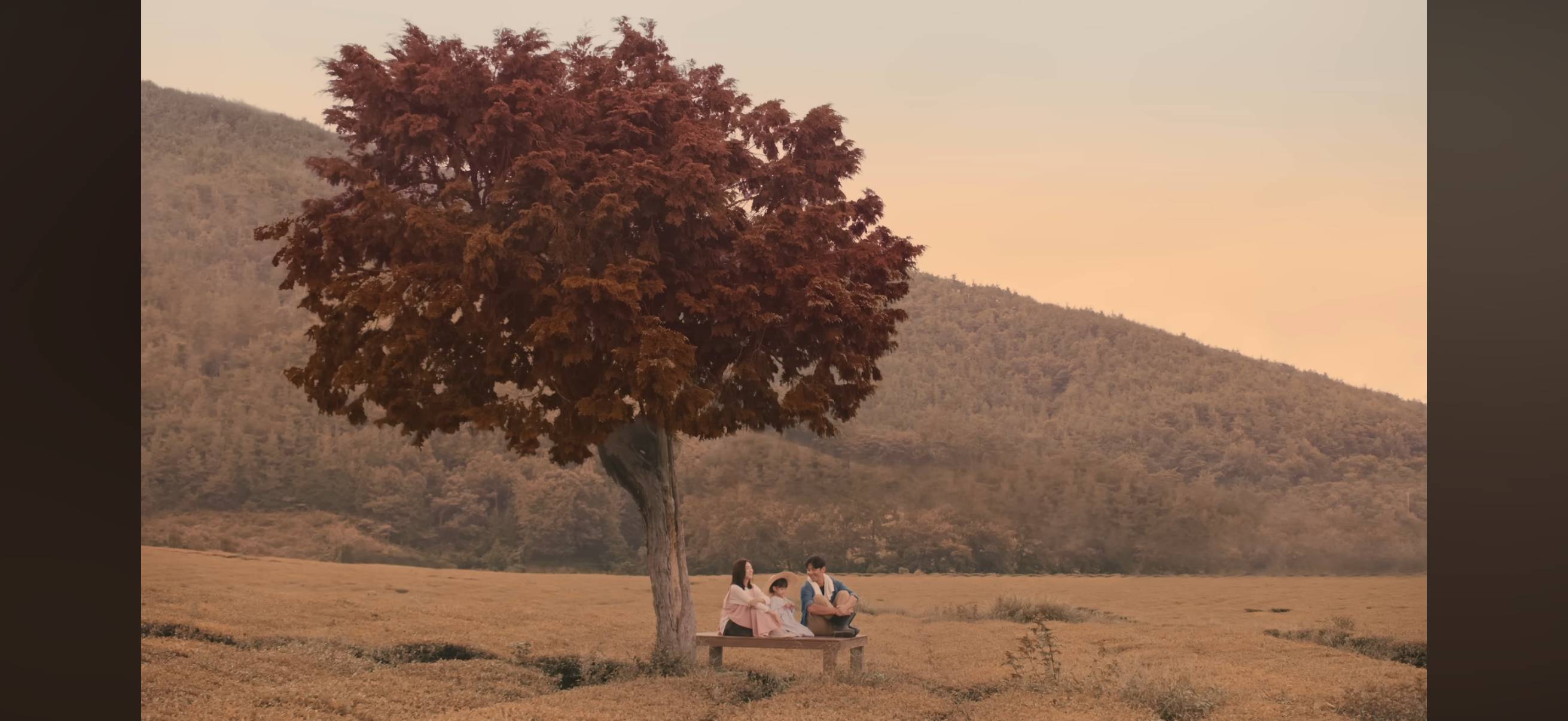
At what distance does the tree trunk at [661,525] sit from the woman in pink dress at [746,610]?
1.45 metres

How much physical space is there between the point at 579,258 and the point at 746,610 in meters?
4.46

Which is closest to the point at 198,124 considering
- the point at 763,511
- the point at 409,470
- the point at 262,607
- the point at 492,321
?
the point at 409,470

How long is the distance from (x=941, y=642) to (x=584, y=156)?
1152 cm

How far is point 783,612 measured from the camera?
1575cm

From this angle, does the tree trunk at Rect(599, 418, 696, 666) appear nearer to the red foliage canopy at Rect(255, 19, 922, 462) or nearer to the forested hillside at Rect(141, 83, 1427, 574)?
the red foliage canopy at Rect(255, 19, 922, 462)

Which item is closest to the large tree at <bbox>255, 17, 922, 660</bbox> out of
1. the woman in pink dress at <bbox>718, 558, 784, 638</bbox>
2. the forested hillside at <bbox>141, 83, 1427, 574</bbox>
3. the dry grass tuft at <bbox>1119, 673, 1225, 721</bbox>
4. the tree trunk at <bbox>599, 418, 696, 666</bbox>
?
the tree trunk at <bbox>599, 418, 696, 666</bbox>

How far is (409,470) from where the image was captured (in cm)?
5372

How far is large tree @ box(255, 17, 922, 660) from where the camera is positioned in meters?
15.4

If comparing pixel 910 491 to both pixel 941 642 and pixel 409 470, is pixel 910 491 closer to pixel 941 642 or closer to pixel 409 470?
pixel 409 470
